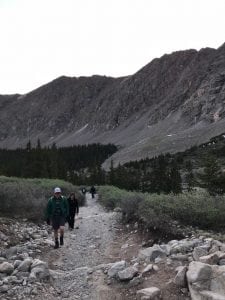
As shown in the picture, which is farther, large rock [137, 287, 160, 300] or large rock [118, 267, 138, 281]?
→ large rock [118, 267, 138, 281]

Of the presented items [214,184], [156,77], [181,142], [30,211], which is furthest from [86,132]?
[30,211]

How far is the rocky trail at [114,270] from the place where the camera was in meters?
7.90

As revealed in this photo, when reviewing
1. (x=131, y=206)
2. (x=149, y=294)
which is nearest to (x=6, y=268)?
(x=149, y=294)

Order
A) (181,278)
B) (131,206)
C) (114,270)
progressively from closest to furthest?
(181,278) < (114,270) < (131,206)

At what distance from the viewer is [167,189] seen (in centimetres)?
5341

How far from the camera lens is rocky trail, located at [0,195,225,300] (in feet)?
25.9

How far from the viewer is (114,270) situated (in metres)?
9.52

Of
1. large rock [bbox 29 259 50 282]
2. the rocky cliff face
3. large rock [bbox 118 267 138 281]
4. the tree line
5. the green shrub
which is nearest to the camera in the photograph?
large rock [bbox 118 267 138 281]

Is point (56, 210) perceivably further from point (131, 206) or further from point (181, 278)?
point (181, 278)

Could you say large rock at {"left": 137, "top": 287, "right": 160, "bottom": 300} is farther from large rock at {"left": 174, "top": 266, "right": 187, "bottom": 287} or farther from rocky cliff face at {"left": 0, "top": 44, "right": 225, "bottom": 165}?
rocky cliff face at {"left": 0, "top": 44, "right": 225, "bottom": 165}

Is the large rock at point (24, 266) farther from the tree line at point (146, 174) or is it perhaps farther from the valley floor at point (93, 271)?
the tree line at point (146, 174)

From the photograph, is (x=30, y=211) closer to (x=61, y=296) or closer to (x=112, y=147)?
(x=61, y=296)

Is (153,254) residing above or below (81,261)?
above

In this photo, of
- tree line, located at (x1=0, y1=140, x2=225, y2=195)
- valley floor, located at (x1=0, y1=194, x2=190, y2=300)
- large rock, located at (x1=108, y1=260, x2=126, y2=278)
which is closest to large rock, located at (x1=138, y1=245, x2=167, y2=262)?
valley floor, located at (x1=0, y1=194, x2=190, y2=300)
